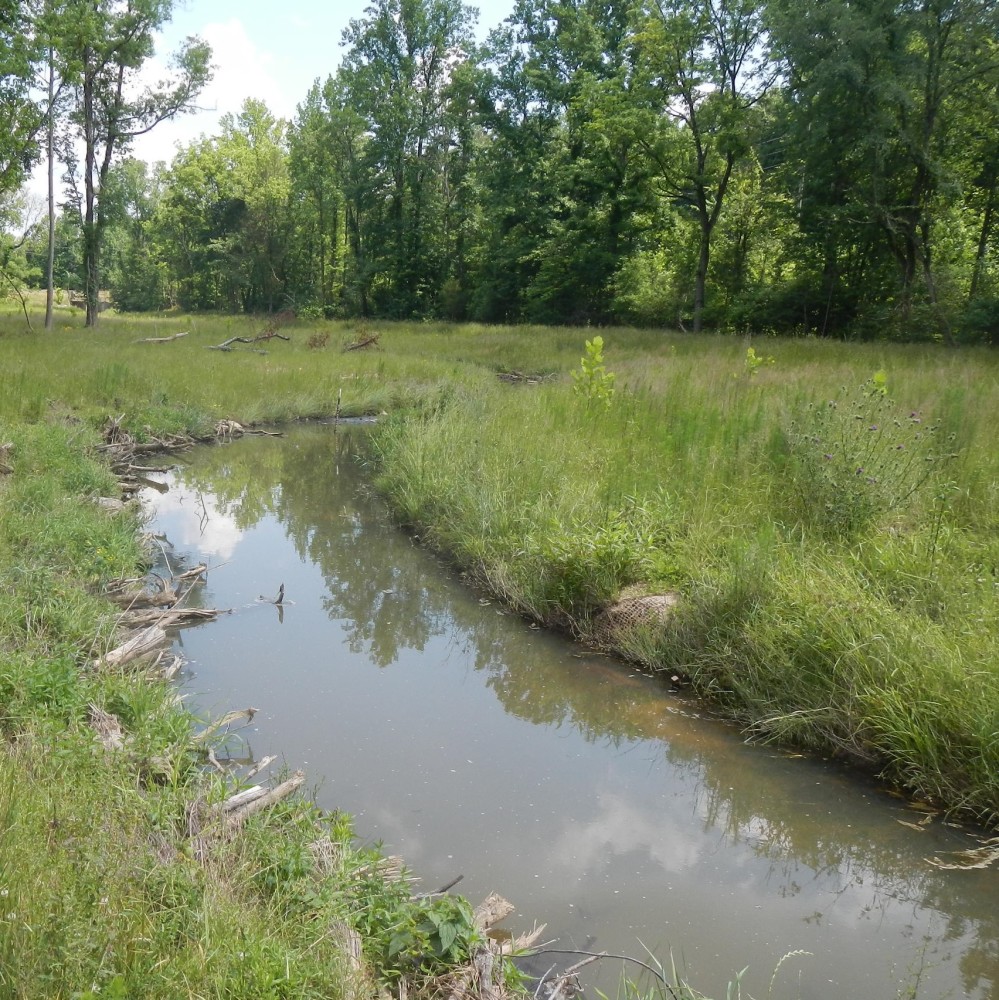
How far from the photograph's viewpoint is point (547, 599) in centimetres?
646

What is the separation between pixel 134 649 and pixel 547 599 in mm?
2953

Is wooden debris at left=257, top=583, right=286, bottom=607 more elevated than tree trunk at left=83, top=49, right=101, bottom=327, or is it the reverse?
tree trunk at left=83, top=49, right=101, bottom=327

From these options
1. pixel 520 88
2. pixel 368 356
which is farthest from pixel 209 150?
pixel 368 356

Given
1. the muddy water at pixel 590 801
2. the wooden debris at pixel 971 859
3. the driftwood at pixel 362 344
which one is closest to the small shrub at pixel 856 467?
the muddy water at pixel 590 801

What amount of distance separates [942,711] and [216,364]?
15.4 m

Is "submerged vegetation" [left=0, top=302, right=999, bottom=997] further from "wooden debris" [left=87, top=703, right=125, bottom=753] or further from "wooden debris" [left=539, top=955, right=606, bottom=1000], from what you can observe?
"wooden debris" [left=539, top=955, right=606, bottom=1000]

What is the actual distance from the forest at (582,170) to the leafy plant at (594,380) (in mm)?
12630

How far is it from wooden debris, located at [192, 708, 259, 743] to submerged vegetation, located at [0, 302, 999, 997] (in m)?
0.11

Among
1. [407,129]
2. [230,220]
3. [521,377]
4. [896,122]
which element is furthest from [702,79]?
[230,220]

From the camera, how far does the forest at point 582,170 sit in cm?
1992

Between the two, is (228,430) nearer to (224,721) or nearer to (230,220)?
(224,721)

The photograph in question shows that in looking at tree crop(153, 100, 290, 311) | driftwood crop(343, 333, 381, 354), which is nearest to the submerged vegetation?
driftwood crop(343, 333, 381, 354)

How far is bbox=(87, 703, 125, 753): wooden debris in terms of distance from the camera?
12.0ft

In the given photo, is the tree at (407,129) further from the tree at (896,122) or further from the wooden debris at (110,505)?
the wooden debris at (110,505)
